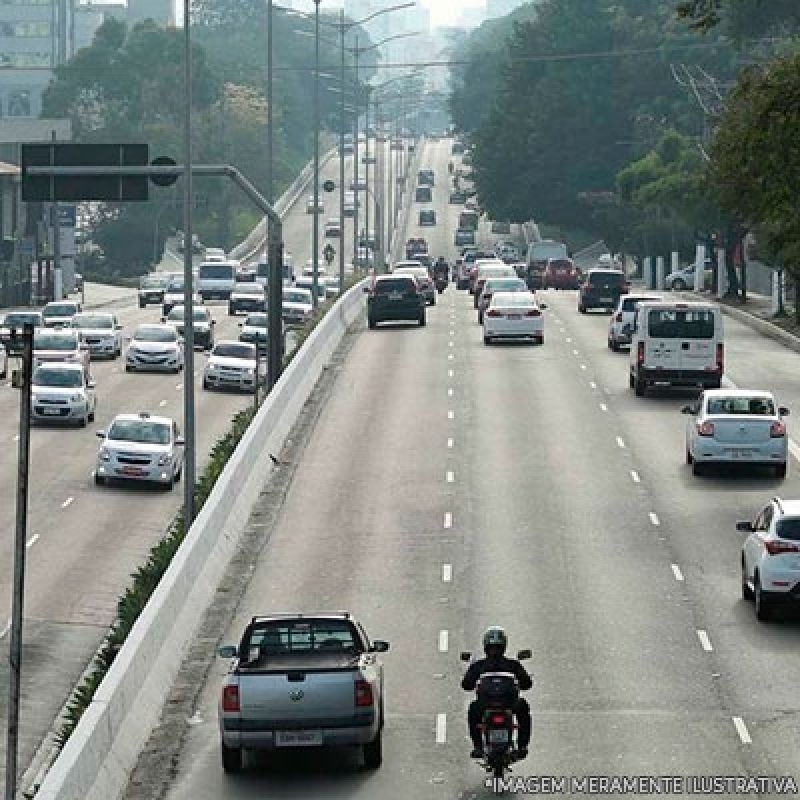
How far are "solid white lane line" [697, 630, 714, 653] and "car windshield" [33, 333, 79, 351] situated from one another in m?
41.2

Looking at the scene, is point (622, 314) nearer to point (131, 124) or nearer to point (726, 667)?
point (726, 667)

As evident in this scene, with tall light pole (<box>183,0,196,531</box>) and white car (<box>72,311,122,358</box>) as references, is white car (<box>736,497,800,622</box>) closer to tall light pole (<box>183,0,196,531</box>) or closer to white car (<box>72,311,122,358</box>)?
tall light pole (<box>183,0,196,531</box>)

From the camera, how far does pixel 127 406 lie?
65.0m

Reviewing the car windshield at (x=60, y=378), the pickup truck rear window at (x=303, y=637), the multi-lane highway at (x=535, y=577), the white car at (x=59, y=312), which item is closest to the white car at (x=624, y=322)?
the multi-lane highway at (x=535, y=577)

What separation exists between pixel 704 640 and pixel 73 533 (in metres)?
17.4

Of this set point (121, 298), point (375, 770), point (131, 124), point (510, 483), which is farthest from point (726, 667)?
point (131, 124)

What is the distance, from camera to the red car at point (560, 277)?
370 feet

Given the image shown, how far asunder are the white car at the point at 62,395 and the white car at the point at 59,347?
16.3 feet

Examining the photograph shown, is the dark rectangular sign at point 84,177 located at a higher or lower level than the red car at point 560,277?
higher

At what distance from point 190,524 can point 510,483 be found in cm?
885

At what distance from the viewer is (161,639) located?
28.0m

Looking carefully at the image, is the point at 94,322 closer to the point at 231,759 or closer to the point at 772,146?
the point at 772,146

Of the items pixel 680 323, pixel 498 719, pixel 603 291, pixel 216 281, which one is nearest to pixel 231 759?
pixel 498 719

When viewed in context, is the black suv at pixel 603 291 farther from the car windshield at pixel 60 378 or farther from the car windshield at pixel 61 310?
the car windshield at pixel 60 378
